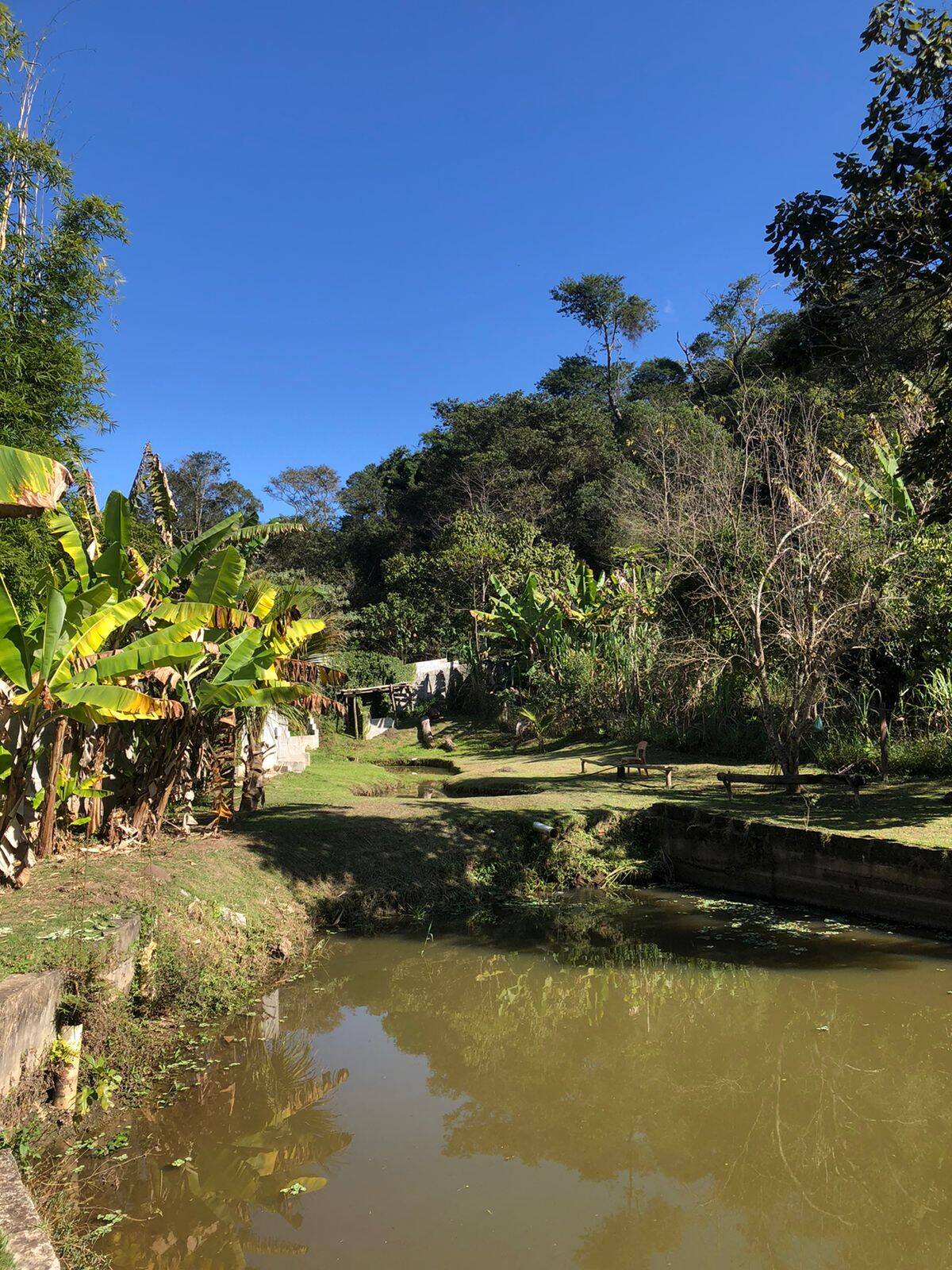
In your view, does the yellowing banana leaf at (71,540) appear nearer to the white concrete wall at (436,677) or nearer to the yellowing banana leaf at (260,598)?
the yellowing banana leaf at (260,598)

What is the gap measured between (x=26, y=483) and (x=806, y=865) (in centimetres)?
790

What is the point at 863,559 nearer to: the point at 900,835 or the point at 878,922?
the point at 900,835

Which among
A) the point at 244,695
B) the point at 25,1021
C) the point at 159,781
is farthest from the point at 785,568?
the point at 25,1021

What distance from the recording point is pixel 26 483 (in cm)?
471

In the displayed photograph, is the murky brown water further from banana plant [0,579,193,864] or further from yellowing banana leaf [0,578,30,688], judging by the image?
yellowing banana leaf [0,578,30,688]

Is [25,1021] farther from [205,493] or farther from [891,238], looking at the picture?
[205,493]

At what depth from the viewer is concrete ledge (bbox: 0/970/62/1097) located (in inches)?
167

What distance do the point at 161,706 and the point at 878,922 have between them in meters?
6.76

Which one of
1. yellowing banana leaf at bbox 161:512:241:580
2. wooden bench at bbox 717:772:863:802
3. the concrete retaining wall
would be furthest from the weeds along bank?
wooden bench at bbox 717:772:863:802

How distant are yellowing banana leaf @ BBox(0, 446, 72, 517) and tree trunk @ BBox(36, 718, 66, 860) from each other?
7.36 ft

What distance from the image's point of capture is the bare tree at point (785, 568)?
449 inches

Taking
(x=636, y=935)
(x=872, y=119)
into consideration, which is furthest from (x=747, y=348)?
(x=636, y=935)

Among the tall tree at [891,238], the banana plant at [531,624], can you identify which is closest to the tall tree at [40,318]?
the tall tree at [891,238]

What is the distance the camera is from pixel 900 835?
846cm
